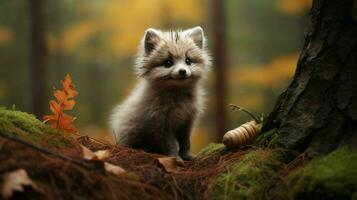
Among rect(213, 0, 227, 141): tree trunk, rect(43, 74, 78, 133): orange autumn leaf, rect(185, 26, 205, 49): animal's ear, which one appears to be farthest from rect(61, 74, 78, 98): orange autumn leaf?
rect(213, 0, 227, 141): tree trunk

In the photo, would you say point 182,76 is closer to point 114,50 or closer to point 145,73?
point 145,73

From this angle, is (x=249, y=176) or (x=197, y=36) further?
(x=197, y=36)

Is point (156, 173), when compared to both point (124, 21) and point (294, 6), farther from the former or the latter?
point (294, 6)

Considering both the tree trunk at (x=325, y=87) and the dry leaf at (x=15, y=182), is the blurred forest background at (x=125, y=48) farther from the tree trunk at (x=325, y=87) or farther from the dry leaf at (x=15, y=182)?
the dry leaf at (x=15, y=182)

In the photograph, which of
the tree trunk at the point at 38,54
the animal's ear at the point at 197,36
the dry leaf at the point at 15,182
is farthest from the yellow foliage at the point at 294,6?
the dry leaf at the point at 15,182

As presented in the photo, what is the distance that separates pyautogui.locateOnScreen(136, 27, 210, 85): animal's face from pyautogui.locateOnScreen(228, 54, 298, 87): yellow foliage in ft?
21.2

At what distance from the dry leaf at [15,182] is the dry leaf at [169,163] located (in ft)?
2.95

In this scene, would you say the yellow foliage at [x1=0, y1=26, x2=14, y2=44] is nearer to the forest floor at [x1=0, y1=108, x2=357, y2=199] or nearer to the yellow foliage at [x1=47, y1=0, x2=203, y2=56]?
the yellow foliage at [x1=47, y1=0, x2=203, y2=56]

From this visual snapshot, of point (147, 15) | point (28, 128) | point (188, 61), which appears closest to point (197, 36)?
point (188, 61)

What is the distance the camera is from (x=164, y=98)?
12.3 feet

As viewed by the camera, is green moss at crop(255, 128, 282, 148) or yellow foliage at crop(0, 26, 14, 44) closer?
green moss at crop(255, 128, 282, 148)

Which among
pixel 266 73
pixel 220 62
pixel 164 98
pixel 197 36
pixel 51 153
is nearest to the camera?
pixel 51 153

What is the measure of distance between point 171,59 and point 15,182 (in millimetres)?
2208

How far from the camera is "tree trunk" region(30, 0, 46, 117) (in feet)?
29.4
